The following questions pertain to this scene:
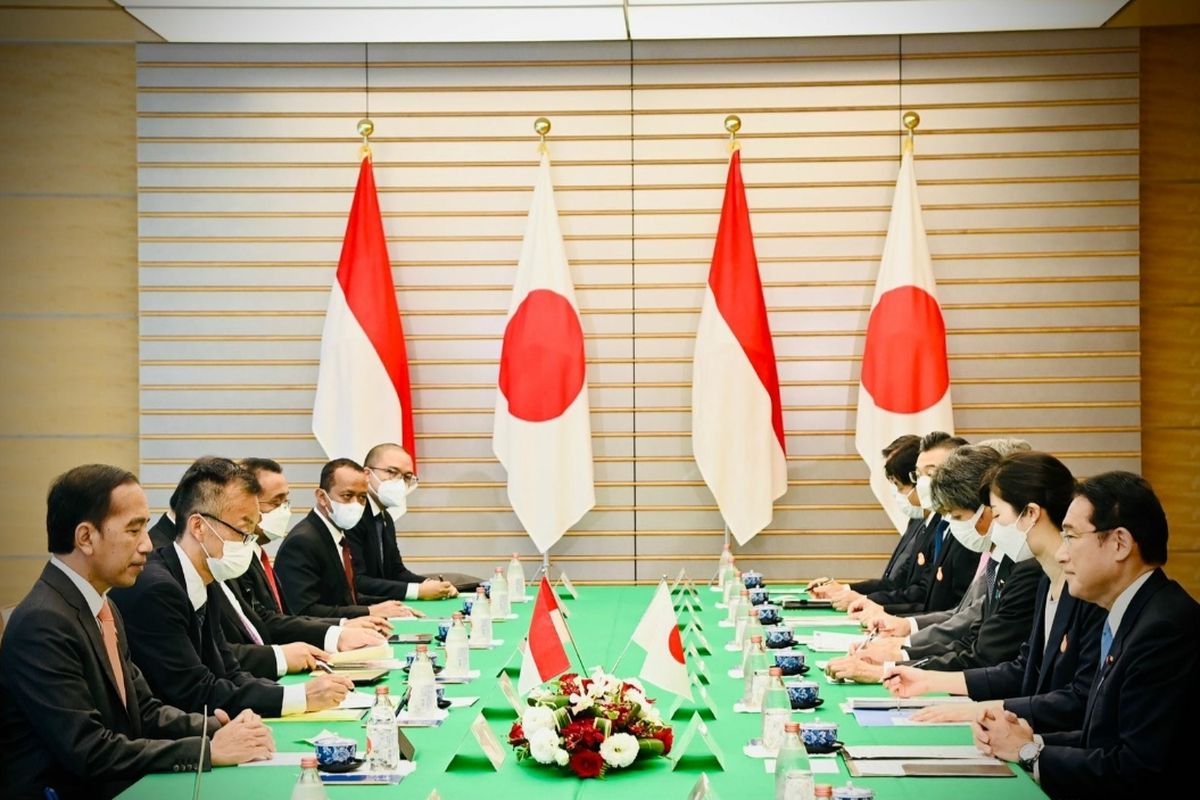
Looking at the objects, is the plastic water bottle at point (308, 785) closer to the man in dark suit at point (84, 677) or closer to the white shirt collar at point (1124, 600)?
the man in dark suit at point (84, 677)

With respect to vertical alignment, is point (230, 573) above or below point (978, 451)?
below

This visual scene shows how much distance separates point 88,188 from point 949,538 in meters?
5.43

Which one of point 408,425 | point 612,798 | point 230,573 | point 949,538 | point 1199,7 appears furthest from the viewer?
point 408,425

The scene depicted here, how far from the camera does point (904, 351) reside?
25.0 ft

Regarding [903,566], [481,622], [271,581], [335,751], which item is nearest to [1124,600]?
[335,751]

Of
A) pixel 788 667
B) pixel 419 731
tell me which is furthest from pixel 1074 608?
pixel 419 731

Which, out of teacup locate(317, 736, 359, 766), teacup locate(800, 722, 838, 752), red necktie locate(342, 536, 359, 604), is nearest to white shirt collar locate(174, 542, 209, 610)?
teacup locate(317, 736, 359, 766)

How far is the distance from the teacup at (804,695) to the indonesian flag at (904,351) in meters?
4.06

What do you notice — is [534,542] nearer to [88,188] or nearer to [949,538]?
[949,538]

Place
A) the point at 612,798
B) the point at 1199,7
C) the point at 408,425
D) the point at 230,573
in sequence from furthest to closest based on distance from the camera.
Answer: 1. the point at 408,425
2. the point at 1199,7
3. the point at 230,573
4. the point at 612,798

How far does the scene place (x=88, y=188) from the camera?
8.08 meters

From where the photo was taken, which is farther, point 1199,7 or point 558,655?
point 1199,7

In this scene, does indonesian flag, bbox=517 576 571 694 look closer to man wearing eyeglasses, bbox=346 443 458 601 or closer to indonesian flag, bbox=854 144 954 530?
man wearing eyeglasses, bbox=346 443 458 601

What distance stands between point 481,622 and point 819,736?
6.59ft
